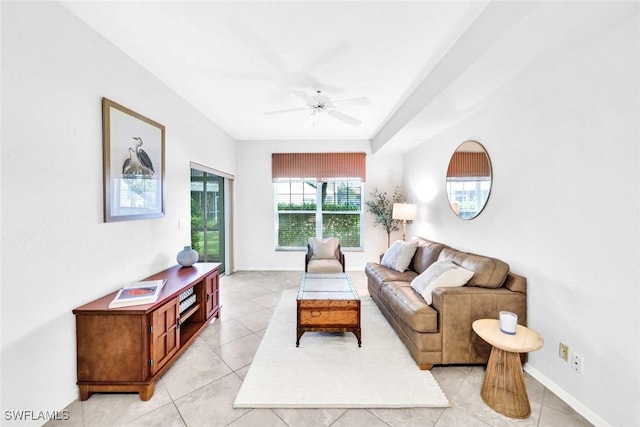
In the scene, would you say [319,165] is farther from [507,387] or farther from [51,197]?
[507,387]

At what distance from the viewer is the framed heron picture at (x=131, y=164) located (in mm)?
2051

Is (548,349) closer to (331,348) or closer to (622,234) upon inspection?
(622,234)

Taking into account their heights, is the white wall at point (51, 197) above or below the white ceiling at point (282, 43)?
below

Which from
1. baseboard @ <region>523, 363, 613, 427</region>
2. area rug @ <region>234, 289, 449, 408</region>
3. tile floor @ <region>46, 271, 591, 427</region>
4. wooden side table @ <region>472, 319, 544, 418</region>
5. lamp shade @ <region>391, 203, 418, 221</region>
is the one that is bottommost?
tile floor @ <region>46, 271, 591, 427</region>

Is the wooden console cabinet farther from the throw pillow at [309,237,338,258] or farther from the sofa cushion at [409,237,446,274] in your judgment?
the sofa cushion at [409,237,446,274]

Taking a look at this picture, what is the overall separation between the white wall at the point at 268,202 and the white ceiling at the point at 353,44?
6.93 feet

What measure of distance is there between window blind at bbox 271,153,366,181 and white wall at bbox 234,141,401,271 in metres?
0.13

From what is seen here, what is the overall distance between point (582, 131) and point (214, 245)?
534 centimetres

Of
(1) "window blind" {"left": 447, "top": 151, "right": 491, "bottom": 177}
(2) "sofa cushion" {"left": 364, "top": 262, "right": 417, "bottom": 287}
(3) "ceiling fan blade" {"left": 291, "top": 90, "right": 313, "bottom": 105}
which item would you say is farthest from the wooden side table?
(3) "ceiling fan blade" {"left": 291, "top": 90, "right": 313, "bottom": 105}

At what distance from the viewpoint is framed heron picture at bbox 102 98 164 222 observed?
2.05m

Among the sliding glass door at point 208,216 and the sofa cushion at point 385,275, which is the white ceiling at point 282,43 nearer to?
the sliding glass door at point 208,216

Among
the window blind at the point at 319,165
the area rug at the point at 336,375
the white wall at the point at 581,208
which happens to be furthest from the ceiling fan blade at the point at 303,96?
the area rug at the point at 336,375

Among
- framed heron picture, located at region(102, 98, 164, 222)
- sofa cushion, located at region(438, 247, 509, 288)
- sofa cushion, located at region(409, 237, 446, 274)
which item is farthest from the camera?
sofa cushion, located at region(409, 237, 446, 274)

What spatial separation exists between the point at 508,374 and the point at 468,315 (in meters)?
0.47
